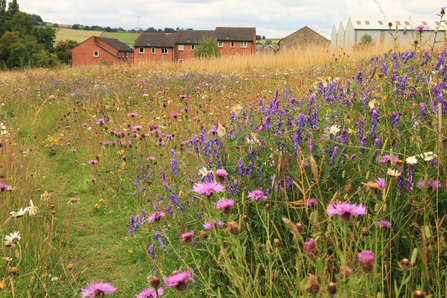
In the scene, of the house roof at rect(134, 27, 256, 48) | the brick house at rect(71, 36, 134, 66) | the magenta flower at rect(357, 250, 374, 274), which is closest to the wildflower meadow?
the magenta flower at rect(357, 250, 374, 274)

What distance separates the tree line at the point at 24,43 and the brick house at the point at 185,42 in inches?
511

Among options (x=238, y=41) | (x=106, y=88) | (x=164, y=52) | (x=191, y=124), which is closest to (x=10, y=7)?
(x=164, y=52)

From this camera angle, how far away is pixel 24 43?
41469mm

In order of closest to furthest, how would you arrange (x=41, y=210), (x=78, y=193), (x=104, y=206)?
(x=41, y=210) → (x=104, y=206) → (x=78, y=193)

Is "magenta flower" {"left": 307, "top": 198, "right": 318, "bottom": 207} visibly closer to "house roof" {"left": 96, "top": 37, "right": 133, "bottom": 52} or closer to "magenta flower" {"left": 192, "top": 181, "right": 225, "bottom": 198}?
"magenta flower" {"left": 192, "top": 181, "right": 225, "bottom": 198}

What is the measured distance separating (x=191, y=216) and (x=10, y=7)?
69.1m

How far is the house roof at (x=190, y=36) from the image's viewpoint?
51.9 metres

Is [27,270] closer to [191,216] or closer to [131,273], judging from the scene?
[131,273]

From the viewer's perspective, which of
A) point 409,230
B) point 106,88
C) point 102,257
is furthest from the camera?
point 106,88

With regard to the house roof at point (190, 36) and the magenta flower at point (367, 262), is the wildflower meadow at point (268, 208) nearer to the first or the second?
the magenta flower at point (367, 262)

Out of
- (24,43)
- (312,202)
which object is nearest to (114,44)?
(24,43)

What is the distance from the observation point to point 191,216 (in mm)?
1754

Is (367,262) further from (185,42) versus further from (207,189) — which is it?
(185,42)

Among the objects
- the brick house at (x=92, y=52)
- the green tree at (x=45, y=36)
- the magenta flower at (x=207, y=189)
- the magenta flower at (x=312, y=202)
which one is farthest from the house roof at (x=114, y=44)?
the magenta flower at (x=207, y=189)
